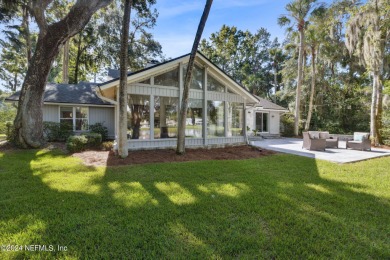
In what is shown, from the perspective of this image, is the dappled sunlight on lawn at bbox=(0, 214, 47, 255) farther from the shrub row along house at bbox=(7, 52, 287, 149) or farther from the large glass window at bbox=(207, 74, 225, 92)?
the large glass window at bbox=(207, 74, 225, 92)

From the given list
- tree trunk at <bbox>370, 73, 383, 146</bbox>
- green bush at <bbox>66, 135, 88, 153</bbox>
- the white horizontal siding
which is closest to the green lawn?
green bush at <bbox>66, 135, 88, 153</bbox>

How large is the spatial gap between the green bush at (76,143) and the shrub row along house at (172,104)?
1.62 m

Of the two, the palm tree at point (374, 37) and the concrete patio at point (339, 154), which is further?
the palm tree at point (374, 37)

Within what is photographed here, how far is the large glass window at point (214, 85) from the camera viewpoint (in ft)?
33.3

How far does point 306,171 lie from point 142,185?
494 cm

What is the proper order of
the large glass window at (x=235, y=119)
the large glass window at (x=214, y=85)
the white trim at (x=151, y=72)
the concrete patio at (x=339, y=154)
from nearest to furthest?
the white trim at (x=151, y=72) < the concrete patio at (x=339, y=154) < the large glass window at (x=214, y=85) < the large glass window at (x=235, y=119)

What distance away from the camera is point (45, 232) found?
2.75m

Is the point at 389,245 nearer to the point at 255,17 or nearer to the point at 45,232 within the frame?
the point at 45,232

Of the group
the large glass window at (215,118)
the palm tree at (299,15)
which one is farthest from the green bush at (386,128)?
the large glass window at (215,118)

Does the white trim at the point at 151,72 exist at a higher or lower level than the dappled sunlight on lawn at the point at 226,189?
higher

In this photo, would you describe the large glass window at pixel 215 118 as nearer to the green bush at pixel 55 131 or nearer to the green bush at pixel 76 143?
the green bush at pixel 76 143

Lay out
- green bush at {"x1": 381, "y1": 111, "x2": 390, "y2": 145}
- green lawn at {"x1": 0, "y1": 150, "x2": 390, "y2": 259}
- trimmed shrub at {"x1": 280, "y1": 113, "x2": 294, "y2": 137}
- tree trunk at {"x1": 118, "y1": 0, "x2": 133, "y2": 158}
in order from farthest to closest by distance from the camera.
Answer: trimmed shrub at {"x1": 280, "y1": 113, "x2": 294, "y2": 137}
green bush at {"x1": 381, "y1": 111, "x2": 390, "y2": 145}
tree trunk at {"x1": 118, "y1": 0, "x2": 133, "y2": 158}
green lawn at {"x1": 0, "y1": 150, "x2": 390, "y2": 259}

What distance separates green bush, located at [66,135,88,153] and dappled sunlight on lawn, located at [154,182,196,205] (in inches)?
236

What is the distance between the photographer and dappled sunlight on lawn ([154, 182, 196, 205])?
3.89 metres
